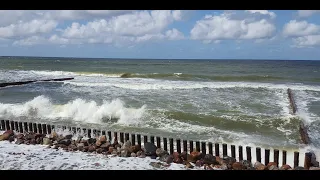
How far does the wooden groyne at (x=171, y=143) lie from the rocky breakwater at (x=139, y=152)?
0.26m

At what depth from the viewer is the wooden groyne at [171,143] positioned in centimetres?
841

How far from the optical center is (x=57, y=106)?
18141mm

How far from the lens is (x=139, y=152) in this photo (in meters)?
8.76

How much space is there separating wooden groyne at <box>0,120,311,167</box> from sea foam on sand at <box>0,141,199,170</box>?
1.03 metres

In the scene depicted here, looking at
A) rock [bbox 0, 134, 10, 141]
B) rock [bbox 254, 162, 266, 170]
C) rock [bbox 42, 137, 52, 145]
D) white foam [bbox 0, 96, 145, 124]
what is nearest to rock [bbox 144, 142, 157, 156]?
rock [bbox 254, 162, 266, 170]

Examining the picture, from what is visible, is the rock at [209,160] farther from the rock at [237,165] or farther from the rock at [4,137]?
the rock at [4,137]

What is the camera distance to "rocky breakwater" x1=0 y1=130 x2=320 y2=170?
7914 millimetres

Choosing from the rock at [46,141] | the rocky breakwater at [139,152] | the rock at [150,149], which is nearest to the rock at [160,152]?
the rocky breakwater at [139,152]

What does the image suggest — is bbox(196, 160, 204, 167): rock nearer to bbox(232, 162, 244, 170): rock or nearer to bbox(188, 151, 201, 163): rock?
bbox(188, 151, 201, 163): rock
